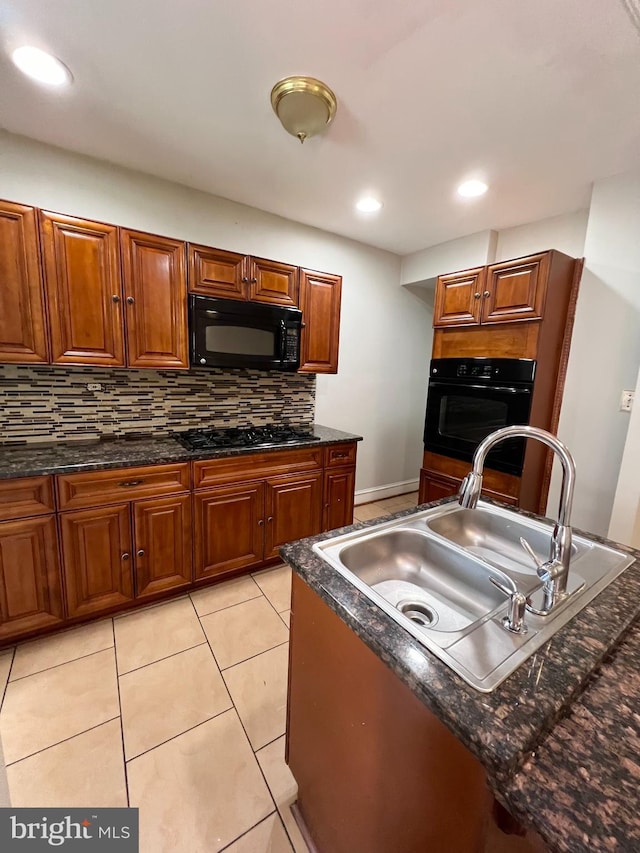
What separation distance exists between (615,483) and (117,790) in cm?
279

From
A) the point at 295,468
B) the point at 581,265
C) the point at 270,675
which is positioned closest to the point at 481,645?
the point at 270,675

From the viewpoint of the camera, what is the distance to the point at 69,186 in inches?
78.1

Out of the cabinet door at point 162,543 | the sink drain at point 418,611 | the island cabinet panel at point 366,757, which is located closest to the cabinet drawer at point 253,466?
the cabinet door at point 162,543

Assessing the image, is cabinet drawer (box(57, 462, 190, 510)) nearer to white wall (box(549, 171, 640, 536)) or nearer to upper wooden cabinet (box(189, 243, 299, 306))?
upper wooden cabinet (box(189, 243, 299, 306))

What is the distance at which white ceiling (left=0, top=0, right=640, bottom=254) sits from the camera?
3.84 feet

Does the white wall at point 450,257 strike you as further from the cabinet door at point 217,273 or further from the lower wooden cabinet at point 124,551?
the lower wooden cabinet at point 124,551

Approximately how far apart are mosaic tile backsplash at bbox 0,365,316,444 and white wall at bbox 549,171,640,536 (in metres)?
1.94

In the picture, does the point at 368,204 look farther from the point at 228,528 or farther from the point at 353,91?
the point at 228,528

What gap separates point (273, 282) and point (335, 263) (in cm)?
100

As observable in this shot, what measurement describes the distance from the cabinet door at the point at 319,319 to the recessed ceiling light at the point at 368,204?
49cm

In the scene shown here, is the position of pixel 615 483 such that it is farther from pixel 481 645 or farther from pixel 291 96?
pixel 291 96

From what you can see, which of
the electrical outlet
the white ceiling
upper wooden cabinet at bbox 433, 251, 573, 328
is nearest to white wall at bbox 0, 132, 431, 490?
the white ceiling

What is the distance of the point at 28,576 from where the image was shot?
168 cm

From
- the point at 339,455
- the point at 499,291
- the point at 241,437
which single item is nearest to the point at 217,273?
the point at 241,437
